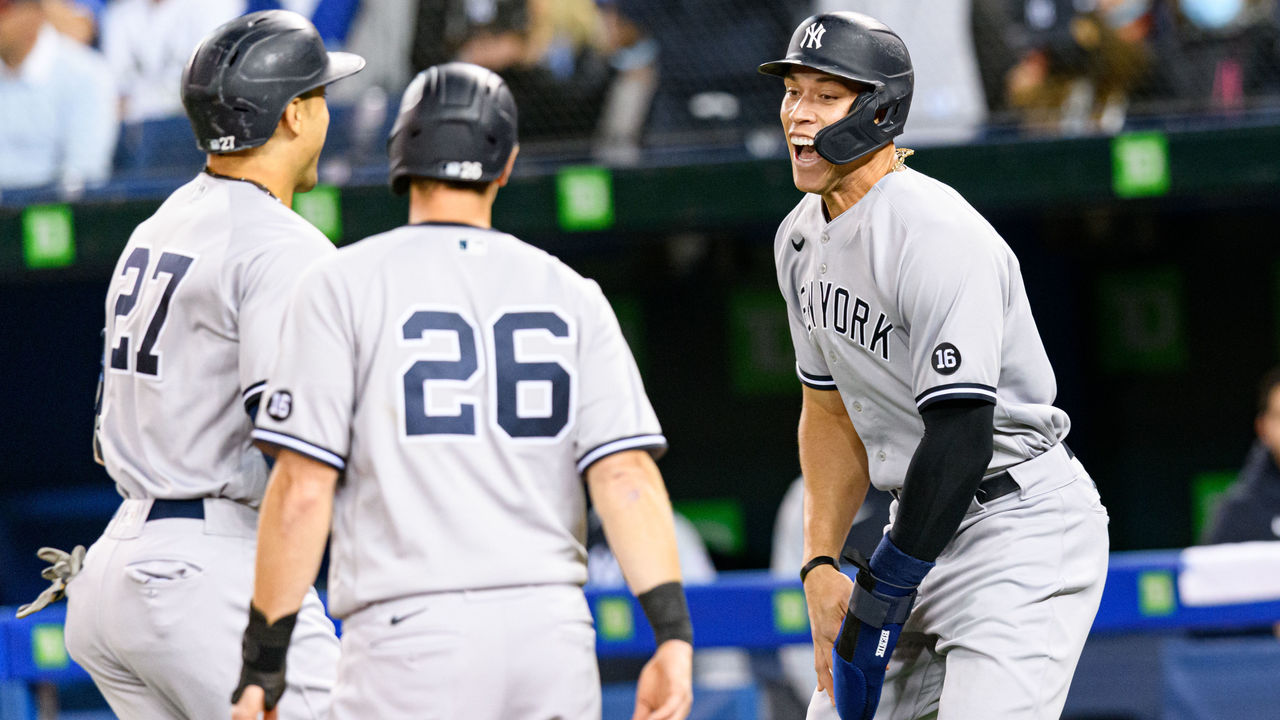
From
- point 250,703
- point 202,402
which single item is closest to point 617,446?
point 250,703

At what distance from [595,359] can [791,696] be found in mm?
1871

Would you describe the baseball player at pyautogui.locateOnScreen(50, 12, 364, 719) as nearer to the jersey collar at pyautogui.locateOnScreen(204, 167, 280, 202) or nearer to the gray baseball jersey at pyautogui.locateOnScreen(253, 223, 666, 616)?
the jersey collar at pyautogui.locateOnScreen(204, 167, 280, 202)

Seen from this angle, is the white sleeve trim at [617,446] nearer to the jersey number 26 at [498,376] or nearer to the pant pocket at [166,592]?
the jersey number 26 at [498,376]

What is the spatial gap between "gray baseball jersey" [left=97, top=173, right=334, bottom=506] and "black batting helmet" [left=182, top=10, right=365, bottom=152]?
0.11 meters

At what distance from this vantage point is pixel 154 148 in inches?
230

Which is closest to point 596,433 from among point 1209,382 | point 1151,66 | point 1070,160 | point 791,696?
point 791,696

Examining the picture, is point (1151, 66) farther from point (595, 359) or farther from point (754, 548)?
point (595, 359)

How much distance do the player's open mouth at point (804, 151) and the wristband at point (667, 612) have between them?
85 cm

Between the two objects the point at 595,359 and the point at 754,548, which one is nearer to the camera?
the point at 595,359

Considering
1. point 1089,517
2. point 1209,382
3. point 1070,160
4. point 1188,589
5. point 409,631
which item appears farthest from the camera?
point 1209,382

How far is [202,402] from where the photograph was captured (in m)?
2.55

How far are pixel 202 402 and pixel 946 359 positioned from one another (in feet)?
4.20

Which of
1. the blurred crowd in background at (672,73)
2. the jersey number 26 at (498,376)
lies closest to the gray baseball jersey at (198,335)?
the jersey number 26 at (498,376)

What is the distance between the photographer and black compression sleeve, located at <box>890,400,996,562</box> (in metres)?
2.41
